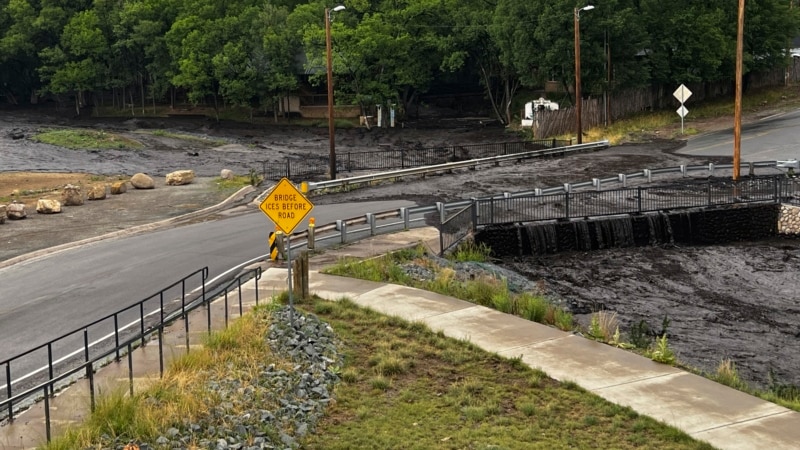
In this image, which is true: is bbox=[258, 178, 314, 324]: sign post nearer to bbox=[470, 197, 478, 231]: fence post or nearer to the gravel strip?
the gravel strip

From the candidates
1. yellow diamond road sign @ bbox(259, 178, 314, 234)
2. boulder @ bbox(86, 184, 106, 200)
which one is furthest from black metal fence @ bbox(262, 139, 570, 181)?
yellow diamond road sign @ bbox(259, 178, 314, 234)

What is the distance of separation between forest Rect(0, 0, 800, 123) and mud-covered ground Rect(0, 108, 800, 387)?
9.36m

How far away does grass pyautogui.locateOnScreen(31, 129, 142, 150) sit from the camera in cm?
6781

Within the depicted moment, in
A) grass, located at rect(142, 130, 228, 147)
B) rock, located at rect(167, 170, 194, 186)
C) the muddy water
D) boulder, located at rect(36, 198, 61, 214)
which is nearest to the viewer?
the muddy water

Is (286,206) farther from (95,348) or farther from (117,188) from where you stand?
(117,188)

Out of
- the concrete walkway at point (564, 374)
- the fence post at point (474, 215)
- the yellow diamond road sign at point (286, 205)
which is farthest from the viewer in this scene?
the fence post at point (474, 215)

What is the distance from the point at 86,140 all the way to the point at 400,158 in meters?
31.7

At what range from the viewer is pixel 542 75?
6538cm

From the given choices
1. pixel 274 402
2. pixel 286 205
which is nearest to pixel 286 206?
pixel 286 205

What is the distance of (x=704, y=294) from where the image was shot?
2419 cm

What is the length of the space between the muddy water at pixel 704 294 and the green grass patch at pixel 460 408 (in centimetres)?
474

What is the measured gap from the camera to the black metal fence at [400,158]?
50531 mm

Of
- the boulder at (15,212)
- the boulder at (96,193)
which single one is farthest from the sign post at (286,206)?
the boulder at (96,193)

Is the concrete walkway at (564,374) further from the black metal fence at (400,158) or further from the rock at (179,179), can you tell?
the black metal fence at (400,158)
